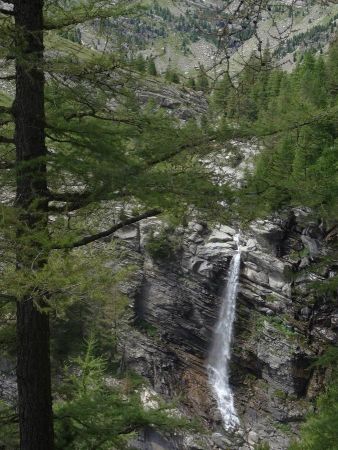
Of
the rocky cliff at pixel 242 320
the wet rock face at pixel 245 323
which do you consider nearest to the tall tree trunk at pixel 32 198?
the rocky cliff at pixel 242 320

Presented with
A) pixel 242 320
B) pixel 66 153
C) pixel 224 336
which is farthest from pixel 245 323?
pixel 66 153

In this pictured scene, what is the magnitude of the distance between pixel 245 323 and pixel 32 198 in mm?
21527

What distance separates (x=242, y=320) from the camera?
985 inches

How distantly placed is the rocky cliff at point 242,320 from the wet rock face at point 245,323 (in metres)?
0.05

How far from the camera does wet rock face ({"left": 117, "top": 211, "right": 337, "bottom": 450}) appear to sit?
22797 millimetres

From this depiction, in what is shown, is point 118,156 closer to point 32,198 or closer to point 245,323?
point 32,198

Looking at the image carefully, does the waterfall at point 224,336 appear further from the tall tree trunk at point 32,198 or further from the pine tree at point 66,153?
the tall tree trunk at point 32,198

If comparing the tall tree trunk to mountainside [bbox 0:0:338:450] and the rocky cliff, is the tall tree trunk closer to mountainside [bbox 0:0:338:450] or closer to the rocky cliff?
mountainside [bbox 0:0:338:450]

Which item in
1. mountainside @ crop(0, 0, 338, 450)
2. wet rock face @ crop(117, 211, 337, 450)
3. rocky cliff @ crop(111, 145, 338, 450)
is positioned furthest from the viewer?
wet rock face @ crop(117, 211, 337, 450)

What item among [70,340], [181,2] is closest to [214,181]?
[181,2]

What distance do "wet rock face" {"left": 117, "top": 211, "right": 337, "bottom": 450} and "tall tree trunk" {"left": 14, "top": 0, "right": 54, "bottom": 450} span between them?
17848 mm

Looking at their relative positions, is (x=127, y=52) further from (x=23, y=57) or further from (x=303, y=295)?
(x=303, y=295)

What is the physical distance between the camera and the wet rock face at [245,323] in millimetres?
22797

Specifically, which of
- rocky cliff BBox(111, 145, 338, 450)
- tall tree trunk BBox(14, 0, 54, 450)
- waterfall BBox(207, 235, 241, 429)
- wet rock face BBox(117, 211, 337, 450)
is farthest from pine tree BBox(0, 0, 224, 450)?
waterfall BBox(207, 235, 241, 429)
